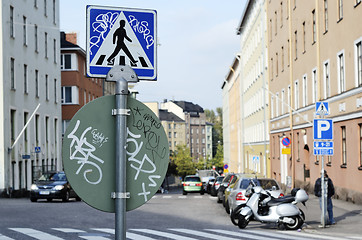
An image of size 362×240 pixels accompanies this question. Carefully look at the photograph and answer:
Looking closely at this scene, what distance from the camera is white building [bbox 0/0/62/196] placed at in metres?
38.7

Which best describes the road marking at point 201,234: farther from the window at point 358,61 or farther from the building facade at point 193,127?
the building facade at point 193,127

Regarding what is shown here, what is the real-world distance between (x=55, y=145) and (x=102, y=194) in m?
50.9

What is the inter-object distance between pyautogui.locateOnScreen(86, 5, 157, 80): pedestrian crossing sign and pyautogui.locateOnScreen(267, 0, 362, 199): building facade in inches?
837

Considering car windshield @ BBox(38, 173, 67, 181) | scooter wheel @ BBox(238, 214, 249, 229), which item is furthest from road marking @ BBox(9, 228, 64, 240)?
car windshield @ BBox(38, 173, 67, 181)

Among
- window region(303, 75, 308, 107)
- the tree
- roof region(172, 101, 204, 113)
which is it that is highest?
roof region(172, 101, 204, 113)

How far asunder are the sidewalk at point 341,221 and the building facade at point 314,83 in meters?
1.69

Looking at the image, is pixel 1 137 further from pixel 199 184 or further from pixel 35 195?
pixel 199 184

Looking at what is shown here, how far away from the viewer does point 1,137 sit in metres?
38.1

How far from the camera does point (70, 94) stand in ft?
205

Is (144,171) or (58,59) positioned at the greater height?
(58,59)

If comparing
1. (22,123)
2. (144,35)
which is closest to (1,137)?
(22,123)

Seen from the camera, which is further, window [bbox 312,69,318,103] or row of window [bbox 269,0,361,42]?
window [bbox 312,69,318,103]

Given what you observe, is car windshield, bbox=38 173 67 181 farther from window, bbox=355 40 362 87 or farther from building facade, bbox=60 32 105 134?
building facade, bbox=60 32 105 134

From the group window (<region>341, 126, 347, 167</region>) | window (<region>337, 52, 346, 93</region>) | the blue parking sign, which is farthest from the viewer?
window (<region>341, 126, 347, 167</region>)
